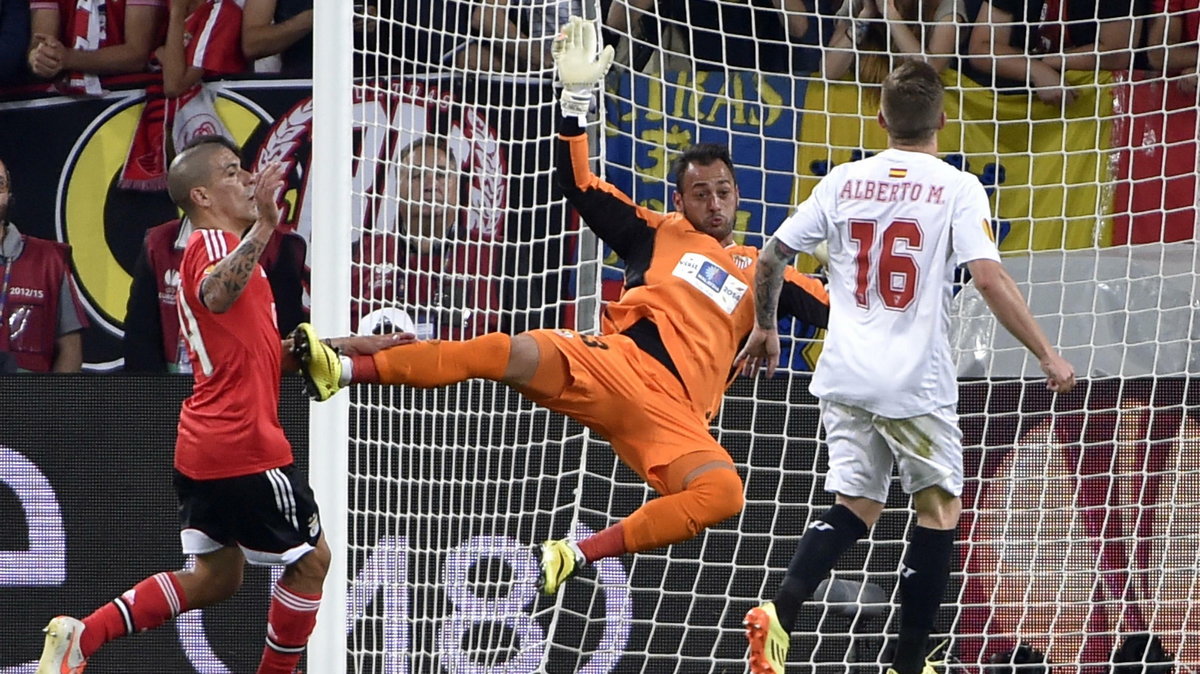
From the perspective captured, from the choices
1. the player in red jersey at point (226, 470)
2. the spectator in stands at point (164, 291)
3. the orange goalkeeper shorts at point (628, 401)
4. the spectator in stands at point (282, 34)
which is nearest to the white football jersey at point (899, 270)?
the orange goalkeeper shorts at point (628, 401)

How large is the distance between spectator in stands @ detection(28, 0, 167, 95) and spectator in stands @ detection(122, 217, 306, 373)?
929 millimetres

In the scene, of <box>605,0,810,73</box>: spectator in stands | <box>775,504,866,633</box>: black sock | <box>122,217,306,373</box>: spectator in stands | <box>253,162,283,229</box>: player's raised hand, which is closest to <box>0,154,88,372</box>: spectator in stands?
<box>122,217,306,373</box>: spectator in stands

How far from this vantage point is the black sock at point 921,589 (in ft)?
15.5

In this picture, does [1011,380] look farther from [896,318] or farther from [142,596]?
[142,596]

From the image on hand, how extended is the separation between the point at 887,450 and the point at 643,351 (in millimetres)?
1022

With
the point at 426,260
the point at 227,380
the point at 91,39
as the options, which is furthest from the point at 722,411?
the point at 91,39

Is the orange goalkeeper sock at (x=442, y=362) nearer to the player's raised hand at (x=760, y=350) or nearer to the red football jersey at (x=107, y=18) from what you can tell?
the player's raised hand at (x=760, y=350)

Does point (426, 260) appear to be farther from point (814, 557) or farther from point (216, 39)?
point (814, 557)

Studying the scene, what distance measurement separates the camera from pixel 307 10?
Result: 7.25 metres

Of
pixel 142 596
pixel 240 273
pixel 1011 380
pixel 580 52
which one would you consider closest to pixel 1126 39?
pixel 1011 380

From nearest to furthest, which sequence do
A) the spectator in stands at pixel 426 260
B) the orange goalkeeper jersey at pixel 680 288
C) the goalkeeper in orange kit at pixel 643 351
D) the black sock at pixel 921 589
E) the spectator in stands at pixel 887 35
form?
the black sock at pixel 921 589
the goalkeeper in orange kit at pixel 643 351
the orange goalkeeper jersey at pixel 680 288
the spectator in stands at pixel 426 260
the spectator in stands at pixel 887 35

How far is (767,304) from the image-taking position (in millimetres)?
5078

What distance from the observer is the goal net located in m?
6.06

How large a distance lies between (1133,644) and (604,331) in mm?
2229
